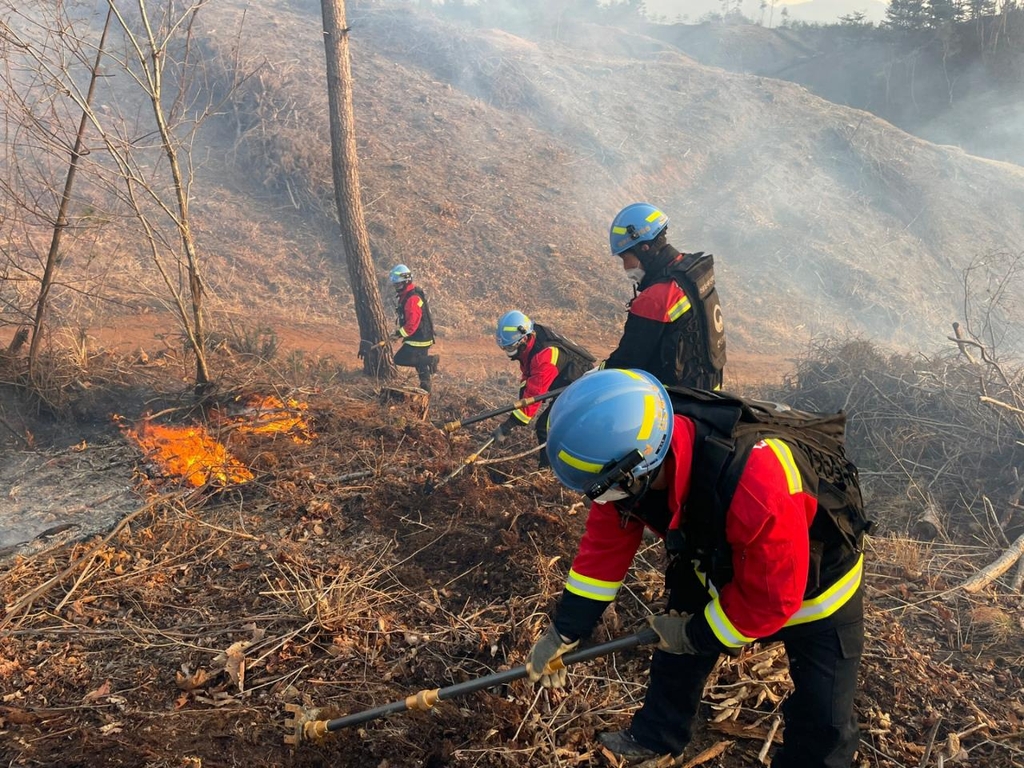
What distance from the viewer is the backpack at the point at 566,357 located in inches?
249

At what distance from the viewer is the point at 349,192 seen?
889 cm

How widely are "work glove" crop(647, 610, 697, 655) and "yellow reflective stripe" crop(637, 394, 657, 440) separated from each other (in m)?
0.90

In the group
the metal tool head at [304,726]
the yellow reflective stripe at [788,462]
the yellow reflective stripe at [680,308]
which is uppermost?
the yellow reflective stripe at [788,462]

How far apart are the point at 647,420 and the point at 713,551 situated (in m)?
0.54

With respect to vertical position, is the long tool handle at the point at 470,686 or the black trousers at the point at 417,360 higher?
the long tool handle at the point at 470,686

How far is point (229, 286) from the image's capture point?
12.9 m

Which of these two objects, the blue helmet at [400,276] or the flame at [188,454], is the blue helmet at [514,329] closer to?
the flame at [188,454]

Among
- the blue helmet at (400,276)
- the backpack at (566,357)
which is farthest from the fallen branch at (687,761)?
the blue helmet at (400,276)

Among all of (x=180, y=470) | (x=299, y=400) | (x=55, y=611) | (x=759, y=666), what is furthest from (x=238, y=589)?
(x=759, y=666)

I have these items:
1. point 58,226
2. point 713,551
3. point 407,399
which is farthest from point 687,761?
point 58,226

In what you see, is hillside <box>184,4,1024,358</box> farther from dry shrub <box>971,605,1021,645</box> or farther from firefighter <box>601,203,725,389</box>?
dry shrub <box>971,605,1021,645</box>

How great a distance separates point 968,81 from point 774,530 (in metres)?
36.0

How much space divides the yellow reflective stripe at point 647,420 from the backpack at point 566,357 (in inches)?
160

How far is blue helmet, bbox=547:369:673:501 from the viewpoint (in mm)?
2221
